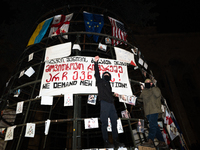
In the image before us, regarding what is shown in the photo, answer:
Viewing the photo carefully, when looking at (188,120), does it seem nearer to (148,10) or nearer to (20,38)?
(148,10)

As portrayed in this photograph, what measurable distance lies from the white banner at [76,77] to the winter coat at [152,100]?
0.87 metres

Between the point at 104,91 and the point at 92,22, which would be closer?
the point at 104,91

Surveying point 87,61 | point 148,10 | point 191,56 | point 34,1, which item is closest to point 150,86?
point 87,61

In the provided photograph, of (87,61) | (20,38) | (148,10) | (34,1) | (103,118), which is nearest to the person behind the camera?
(103,118)

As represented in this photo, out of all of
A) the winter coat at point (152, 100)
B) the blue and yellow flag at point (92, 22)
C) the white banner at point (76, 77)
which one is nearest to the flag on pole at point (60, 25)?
the blue and yellow flag at point (92, 22)

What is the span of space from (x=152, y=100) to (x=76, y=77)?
2.85 m

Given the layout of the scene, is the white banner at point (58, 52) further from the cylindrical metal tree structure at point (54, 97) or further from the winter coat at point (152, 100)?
the winter coat at point (152, 100)

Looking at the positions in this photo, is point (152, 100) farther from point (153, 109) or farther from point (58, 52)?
point (58, 52)

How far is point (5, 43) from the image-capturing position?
38.5ft

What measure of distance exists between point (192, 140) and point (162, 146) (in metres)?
11.4

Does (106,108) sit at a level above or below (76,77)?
below

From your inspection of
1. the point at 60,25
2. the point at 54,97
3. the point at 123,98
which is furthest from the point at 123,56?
the point at 54,97

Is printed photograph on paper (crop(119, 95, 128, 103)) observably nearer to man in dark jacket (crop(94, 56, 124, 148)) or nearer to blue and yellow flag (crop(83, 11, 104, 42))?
man in dark jacket (crop(94, 56, 124, 148))

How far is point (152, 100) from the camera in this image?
15.8ft
